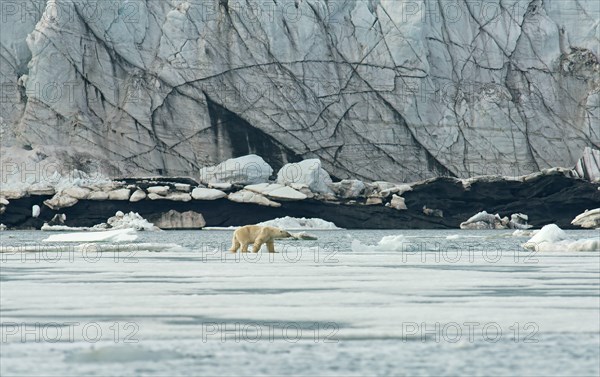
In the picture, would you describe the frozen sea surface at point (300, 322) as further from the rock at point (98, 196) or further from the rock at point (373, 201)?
the rock at point (373, 201)

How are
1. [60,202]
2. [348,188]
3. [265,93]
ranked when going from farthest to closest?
[265,93] < [348,188] < [60,202]

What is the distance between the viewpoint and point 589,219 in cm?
3130

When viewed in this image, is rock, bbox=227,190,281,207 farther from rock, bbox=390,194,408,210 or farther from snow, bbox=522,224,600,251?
snow, bbox=522,224,600,251

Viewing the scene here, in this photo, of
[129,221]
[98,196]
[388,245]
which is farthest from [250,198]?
[388,245]

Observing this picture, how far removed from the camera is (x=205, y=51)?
110ft

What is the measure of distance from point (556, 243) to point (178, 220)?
18.1 meters

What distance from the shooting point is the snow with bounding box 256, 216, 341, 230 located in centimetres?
3091

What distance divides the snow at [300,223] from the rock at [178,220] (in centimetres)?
233

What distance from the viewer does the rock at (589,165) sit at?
32.8m

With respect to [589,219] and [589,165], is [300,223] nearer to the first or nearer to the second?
[589,219]

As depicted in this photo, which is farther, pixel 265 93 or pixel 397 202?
pixel 265 93

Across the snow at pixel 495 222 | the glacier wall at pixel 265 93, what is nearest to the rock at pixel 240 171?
the glacier wall at pixel 265 93

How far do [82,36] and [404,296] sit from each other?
90.9ft

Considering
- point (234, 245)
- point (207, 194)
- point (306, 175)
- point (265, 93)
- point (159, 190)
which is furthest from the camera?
point (265, 93)
